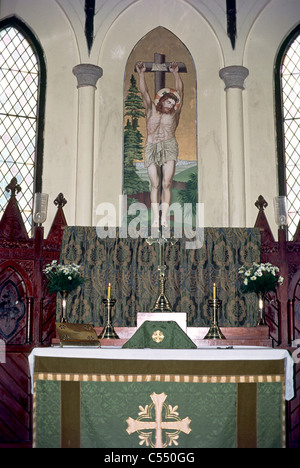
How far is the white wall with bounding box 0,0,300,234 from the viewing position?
9.31m

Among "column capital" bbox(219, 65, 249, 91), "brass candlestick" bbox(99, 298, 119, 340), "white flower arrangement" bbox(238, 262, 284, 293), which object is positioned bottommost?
"brass candlestick" bbox(99, 298, 119, 340)

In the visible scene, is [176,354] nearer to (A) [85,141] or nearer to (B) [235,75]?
(A) [85,141]

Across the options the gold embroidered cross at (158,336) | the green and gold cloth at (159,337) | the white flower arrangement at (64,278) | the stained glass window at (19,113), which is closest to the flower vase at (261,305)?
the green and gold cloth at (159,337)

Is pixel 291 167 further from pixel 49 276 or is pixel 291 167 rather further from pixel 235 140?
pixel 49 276

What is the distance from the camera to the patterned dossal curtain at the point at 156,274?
7.71 meters

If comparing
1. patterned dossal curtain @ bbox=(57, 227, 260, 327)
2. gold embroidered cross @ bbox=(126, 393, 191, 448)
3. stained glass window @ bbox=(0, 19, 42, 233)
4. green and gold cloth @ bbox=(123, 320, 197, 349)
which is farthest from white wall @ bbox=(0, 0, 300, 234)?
gold embroidered cross @ bbox=(126, 393, 191, 448)

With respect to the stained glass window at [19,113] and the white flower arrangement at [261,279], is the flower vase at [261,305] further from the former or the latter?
the stained glass window at [19,113]

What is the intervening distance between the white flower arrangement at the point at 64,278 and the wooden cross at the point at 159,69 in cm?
411

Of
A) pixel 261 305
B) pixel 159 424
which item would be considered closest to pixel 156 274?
pixel 261 305

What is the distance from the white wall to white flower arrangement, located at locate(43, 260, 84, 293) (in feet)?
6.48

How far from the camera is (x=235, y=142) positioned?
9258 millimetres

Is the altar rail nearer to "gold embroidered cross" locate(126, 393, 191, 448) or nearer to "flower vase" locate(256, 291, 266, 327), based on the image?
"flower vase" locate(256, 291, 266, 327)

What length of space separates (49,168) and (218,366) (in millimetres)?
5320

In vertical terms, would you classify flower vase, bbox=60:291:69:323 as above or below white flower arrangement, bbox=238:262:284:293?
below
